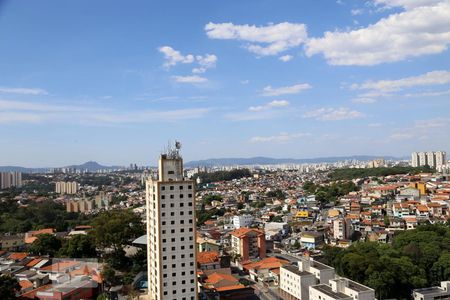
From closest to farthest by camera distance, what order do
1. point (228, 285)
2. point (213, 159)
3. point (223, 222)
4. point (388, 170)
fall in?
point (228, 285), point (223, 222), point (388, 170), point (213, 159)

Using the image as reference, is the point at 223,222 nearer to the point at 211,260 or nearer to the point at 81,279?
the point at 211,260

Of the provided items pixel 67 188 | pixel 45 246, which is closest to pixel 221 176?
pixel 67 188

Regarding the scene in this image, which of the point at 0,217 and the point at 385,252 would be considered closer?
the point at 385,252

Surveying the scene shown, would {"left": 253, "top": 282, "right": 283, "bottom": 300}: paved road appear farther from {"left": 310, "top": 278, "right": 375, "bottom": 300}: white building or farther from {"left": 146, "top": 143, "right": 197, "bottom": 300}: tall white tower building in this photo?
{"left": 146, "top": 143, "right": 197, "bottom": 300}: tall white tower building

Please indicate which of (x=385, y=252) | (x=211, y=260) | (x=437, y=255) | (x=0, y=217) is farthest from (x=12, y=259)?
(x=437, y=255)

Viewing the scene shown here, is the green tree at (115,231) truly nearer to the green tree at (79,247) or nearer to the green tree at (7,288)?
the green tree at (79,247)

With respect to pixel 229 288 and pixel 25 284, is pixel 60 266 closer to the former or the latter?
pixel 25 284

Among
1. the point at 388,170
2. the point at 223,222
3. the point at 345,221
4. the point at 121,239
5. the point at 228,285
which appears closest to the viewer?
the point at 228,285

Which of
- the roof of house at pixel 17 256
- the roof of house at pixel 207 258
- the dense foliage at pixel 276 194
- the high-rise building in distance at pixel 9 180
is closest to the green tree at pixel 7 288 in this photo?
the roof of house at pixel 17 256
